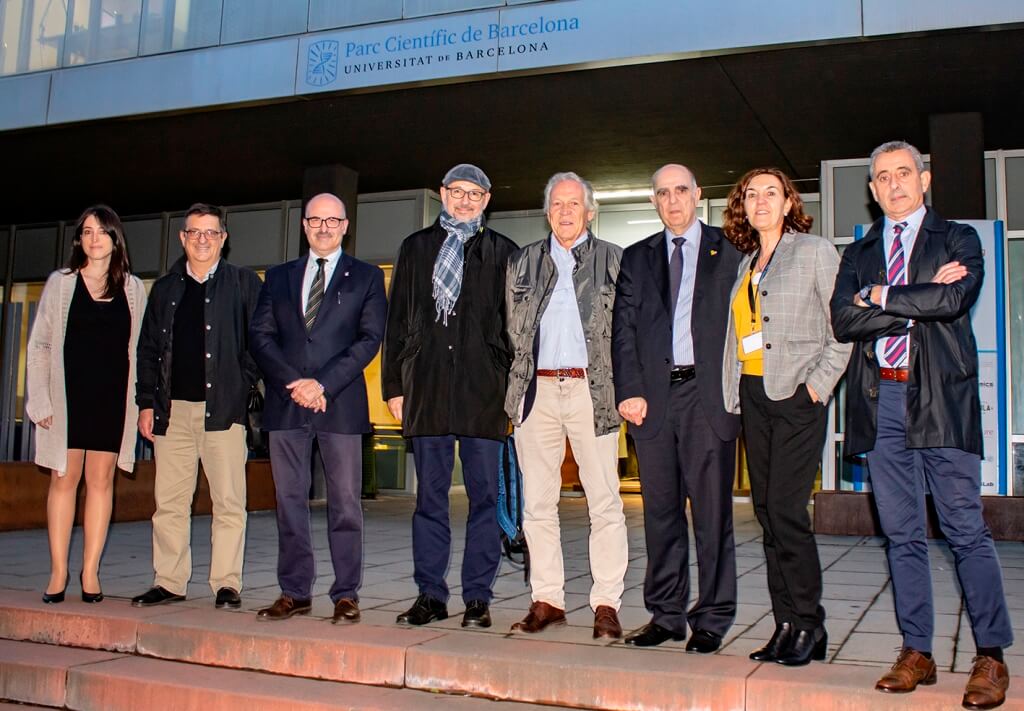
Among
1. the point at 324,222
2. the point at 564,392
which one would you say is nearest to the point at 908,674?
the point at 564,392

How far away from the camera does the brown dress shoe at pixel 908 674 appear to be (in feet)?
10.5

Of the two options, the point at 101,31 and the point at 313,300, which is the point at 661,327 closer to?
the point at 313,300

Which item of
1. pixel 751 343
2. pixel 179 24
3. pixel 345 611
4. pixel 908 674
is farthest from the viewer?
pixel 179 24

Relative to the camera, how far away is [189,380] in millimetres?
4797

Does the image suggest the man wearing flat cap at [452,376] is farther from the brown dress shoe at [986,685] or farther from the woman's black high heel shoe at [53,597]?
the brown dress shoe at [986,685]

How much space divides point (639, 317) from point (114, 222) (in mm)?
2876

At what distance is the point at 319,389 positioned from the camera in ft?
14.3

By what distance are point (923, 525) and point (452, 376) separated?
6.72 ft

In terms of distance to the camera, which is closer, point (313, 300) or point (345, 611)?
point (345, 611)

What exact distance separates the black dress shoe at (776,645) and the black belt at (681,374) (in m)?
1.03

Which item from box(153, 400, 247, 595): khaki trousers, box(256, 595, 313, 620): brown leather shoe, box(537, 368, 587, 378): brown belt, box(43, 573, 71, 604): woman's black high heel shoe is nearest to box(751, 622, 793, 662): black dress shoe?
box(537, 368, 587, 378): brown belt

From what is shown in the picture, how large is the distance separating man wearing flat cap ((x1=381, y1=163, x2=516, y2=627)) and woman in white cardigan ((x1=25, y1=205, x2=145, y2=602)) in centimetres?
155

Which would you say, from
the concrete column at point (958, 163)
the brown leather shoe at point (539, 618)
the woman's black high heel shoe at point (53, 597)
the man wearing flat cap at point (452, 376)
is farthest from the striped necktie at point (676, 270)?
the concrete column at point (958, 163)

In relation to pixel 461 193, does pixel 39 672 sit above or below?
below
